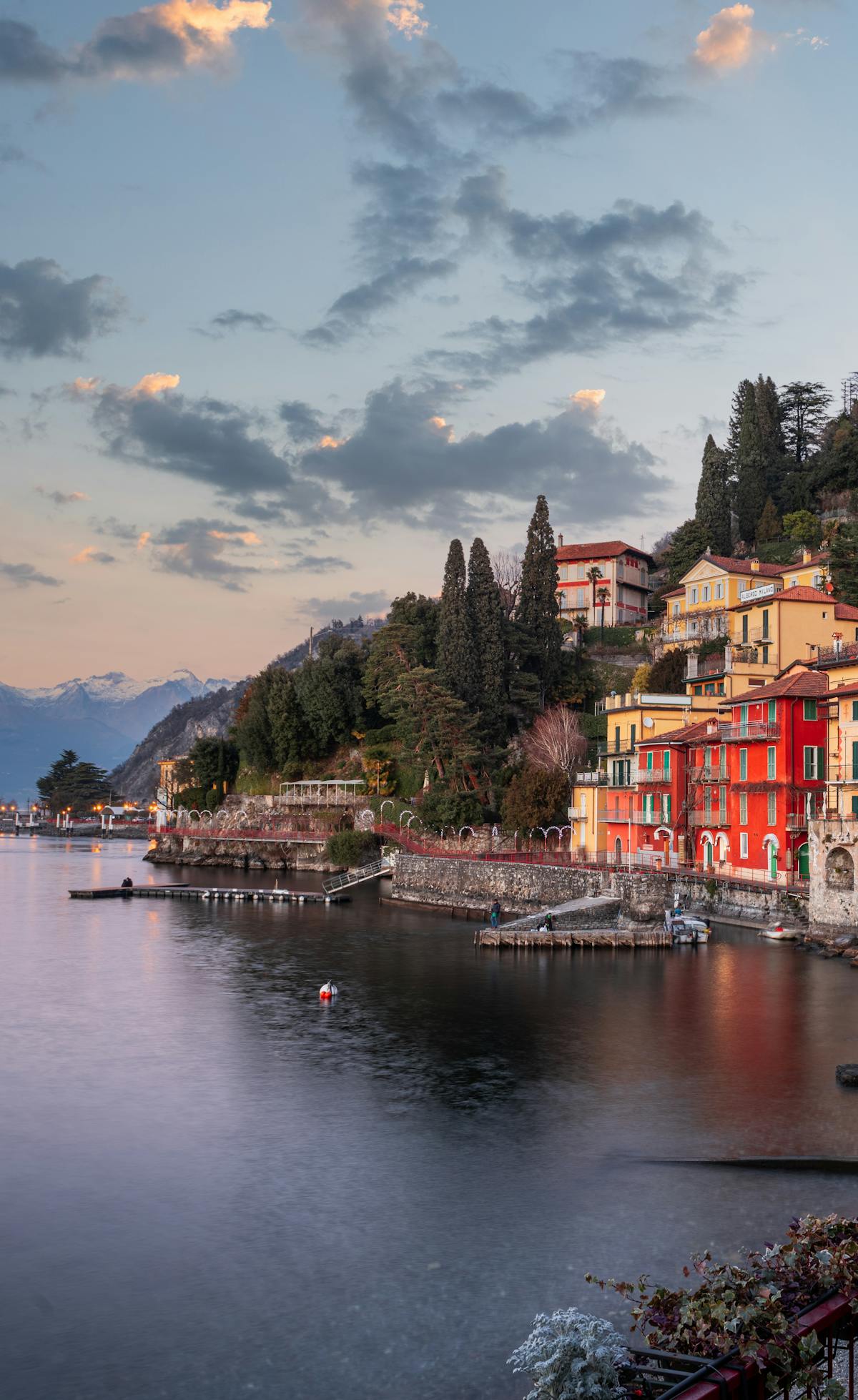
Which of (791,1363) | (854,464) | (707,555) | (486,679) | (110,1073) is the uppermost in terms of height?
A: (854,464)

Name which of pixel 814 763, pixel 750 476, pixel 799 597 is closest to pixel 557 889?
pixel 814 763

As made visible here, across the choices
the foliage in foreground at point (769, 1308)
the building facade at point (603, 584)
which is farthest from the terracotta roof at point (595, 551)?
the foliage in foreground at point (769, 1308)

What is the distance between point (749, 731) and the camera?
57375 millimetres

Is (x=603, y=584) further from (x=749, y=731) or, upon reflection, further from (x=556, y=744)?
(x=749, y=731)

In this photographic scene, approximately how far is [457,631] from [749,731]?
3190 centimetres

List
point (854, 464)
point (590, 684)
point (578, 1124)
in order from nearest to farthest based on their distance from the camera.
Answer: point (578, 1124) < point (590, 684) < point (854, 464)

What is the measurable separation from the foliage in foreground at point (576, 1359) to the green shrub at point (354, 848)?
81504 millimetres

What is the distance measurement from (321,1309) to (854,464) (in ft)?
332

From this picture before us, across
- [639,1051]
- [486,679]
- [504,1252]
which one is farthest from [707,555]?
[504,1252]

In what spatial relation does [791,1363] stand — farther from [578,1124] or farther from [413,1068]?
[413,1068]

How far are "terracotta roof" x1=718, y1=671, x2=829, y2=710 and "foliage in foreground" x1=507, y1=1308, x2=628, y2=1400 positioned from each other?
47762 mm

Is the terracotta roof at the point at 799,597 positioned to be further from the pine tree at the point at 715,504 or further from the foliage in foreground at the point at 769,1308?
the foliage in foreground at the point at 769,1308

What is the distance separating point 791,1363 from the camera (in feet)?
26.8

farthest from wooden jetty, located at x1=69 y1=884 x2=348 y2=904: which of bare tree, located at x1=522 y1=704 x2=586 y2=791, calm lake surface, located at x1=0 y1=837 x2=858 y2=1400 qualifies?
calm lake surface, located at x1=0 y1=837 x2=858 y2=1400
